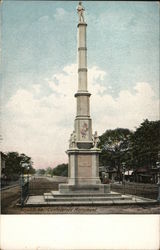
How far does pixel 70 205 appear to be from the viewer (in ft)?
40.0

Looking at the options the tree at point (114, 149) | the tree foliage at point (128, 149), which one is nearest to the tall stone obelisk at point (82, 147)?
the tree foliage at point (128, 149)

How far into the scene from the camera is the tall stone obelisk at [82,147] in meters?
15.6

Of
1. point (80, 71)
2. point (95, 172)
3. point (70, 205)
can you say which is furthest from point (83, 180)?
point (80, 71)

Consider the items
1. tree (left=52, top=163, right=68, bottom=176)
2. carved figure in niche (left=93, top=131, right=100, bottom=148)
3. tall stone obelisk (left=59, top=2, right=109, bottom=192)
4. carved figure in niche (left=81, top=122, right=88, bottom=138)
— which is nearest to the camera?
tree (left=52, top=163, right=68, bottom=176)

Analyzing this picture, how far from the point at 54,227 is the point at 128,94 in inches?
193

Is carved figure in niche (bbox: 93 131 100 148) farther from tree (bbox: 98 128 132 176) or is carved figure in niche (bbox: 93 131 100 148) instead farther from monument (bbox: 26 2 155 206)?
tree (bbox: 98 128 132 176)

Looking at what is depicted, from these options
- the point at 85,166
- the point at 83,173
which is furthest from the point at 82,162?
the point at 83,173

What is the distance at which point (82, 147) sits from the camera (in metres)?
16.4

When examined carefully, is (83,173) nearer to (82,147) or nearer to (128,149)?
(82,147)

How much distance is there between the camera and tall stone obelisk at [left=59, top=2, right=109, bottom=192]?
15.6m

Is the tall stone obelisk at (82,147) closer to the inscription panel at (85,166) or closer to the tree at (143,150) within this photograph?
the inscription panel at (85,166)

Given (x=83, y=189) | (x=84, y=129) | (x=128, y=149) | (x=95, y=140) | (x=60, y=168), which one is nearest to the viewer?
(x=83, y=189)

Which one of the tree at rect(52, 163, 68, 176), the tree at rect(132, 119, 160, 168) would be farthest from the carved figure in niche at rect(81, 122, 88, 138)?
the tree at rect(132, 119, 160, 168)

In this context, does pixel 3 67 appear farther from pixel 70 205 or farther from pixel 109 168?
pixel 109 168
